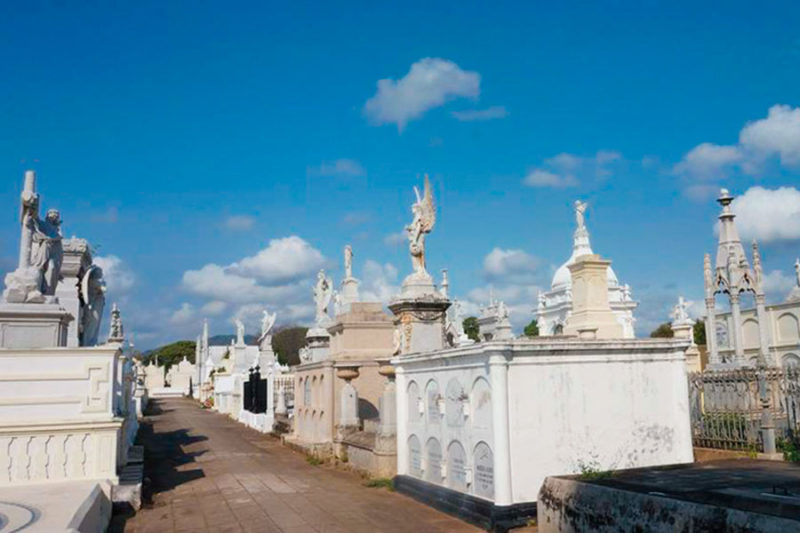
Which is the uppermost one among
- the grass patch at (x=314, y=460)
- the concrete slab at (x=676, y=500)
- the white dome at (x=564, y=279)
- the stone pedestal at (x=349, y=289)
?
the white dome at (x=564, y=279)

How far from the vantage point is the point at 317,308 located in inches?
878

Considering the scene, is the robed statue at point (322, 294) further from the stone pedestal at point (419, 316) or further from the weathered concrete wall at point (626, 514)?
the weathered concrete wall at point (626, 514)

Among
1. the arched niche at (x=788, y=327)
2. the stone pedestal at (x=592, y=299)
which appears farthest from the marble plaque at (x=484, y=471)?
the arched niche at (x=788, y=327)

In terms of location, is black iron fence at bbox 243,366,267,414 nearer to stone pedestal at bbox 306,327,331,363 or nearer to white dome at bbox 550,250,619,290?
stone pedestal at bbox 306,327,331,363

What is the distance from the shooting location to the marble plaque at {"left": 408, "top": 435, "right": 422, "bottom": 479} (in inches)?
404

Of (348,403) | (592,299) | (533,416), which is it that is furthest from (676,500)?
(348,403)

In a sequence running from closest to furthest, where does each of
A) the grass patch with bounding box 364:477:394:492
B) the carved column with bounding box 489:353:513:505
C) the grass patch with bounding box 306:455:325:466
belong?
1. the carved column with bounding box 489:353:513:505
2. the grass patch with bounding box 364:477:394:492
3. the grass patch with bounding box 306:455:325:466

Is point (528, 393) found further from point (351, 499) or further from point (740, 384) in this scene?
point (740, 384)

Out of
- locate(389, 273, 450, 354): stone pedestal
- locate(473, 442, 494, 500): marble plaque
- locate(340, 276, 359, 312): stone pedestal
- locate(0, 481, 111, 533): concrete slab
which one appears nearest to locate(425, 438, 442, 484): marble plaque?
locate(473, 442, 494, 500): marble plaque

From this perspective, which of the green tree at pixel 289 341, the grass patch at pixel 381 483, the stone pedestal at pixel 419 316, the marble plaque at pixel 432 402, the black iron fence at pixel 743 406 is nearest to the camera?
the marble plaque at pixel 432 402

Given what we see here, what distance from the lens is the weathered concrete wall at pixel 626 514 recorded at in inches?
166

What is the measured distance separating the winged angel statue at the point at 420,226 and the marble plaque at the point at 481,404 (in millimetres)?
4458

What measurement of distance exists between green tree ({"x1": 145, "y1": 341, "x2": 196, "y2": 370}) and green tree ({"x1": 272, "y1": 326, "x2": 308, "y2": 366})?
1462 centimetres

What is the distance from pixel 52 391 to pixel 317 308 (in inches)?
510
